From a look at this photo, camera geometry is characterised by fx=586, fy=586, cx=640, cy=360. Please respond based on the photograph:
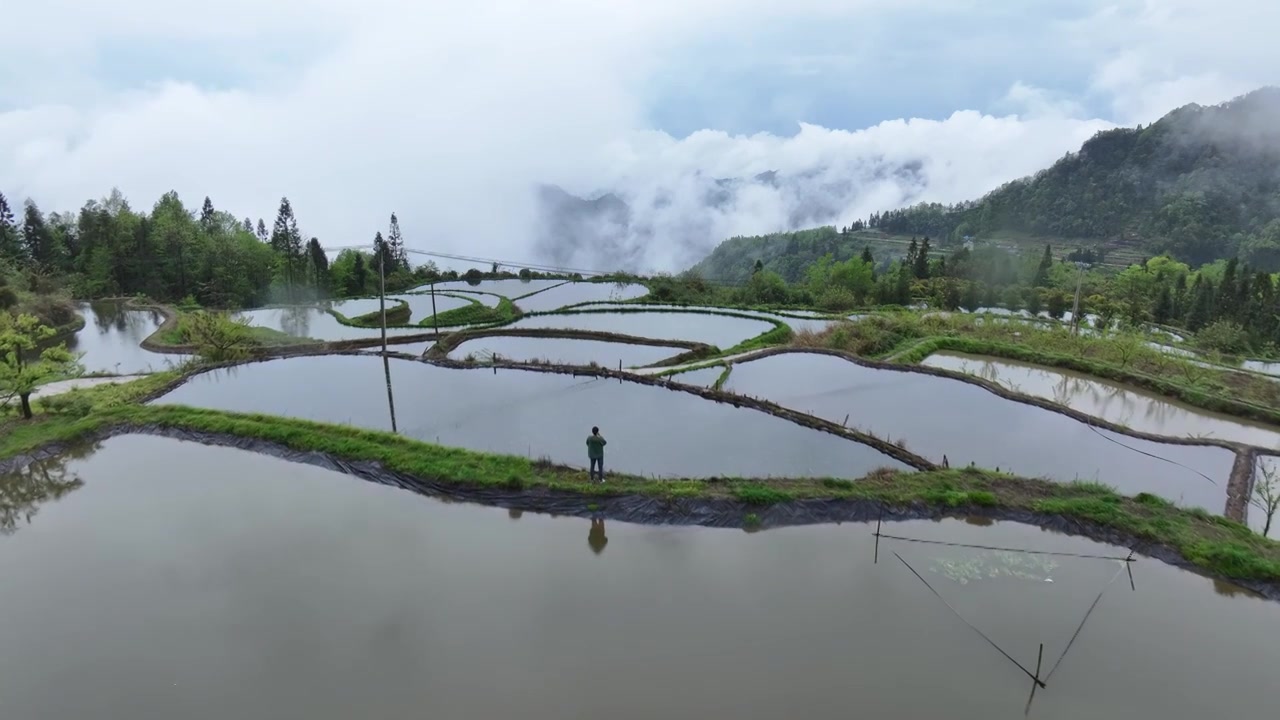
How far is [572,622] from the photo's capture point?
7.20 m

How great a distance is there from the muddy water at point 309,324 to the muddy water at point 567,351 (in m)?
5.89

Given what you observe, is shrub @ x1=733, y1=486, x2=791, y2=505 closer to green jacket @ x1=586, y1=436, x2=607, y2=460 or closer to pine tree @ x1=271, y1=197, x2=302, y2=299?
green jacket @ x1=586, y1=436, x2=607, y2=460

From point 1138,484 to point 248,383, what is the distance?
22.0 meters

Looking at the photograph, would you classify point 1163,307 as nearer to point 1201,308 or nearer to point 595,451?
point 1201,308

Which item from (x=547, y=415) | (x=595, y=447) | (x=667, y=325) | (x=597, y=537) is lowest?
(x=597, y=537)

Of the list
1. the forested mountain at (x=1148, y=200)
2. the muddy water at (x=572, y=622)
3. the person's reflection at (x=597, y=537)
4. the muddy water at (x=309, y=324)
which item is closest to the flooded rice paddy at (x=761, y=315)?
the muddy water at (x=309, y=324)

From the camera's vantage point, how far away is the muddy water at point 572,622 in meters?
6.11

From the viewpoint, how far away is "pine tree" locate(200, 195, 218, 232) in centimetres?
4841

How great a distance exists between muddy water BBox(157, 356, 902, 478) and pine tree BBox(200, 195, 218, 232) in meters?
38.2

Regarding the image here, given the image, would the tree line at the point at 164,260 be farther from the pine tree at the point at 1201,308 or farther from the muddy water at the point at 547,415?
the pine tree at the point at 1201,308

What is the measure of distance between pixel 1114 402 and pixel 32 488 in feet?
81.9

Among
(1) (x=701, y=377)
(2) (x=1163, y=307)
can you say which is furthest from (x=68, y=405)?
(2) (x=1163, y=307)

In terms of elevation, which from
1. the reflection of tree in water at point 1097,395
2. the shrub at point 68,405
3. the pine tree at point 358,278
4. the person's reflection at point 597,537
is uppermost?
the pine tree at point 358,278

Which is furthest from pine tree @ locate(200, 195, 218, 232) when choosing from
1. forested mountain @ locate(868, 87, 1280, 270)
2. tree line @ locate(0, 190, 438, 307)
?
forested mountain @ locate(868, 87, 1280, 270)
